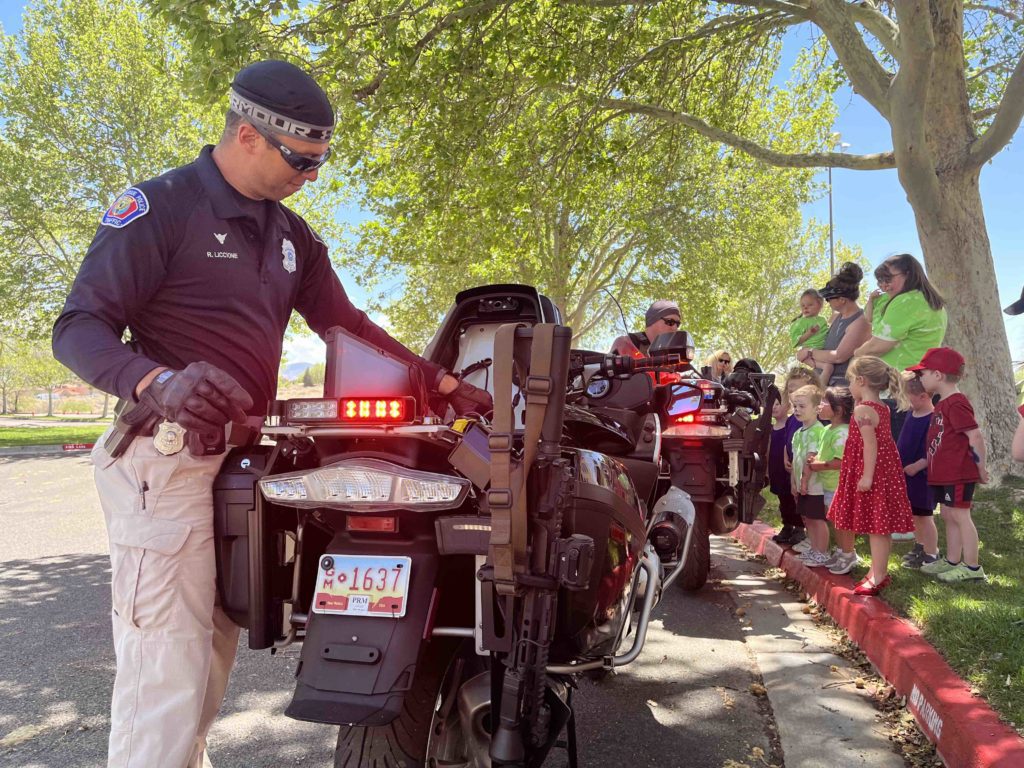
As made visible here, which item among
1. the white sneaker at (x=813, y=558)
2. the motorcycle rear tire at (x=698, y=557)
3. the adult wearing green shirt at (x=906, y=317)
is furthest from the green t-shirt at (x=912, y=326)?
the motorcycle rear tire at (x=698, y=557)

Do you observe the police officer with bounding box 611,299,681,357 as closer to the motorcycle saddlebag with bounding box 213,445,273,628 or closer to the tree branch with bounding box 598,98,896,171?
the motorcycle saddlebag with bounding box 213,445,273,628

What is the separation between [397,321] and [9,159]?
48.0ft

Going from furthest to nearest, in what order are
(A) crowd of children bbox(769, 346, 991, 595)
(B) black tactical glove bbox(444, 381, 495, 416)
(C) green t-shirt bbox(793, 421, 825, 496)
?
1. (C) green t-shirt bbox(793, 421, 825, 496)
2. (A) crowd of children bbox(769, 346, 991, 595)
3. (B) black tactical glove bbox(444, 381, 495, 416)

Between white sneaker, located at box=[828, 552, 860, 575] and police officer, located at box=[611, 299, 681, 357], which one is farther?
police officer, located at box=[611, 299, 681, 357]

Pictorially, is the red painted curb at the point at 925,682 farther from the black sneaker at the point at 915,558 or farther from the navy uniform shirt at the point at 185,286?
the navy uniform shirt at the point at 185,286

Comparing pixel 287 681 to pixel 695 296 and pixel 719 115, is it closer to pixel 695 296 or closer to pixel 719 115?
pixel 719 115

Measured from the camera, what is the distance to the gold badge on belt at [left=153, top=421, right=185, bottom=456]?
1.98m

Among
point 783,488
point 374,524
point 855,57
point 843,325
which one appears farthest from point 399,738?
point 855,57

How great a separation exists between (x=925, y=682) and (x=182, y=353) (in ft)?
10.3

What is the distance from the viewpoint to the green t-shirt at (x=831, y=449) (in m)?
5.95

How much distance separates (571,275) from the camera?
28.4 meters

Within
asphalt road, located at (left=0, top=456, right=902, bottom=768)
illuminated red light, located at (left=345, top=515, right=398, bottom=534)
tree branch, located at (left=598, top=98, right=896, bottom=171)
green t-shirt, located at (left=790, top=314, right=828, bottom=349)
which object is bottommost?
asphalt road, located at (left=0, top=456, right=902, bottom=768)

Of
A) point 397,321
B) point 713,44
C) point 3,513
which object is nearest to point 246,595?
point 3,513

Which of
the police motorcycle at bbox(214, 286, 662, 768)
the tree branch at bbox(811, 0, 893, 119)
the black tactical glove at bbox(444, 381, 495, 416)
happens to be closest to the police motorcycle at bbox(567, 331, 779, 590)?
the black tactical glove at bbox(444, 381, 495, 416)
